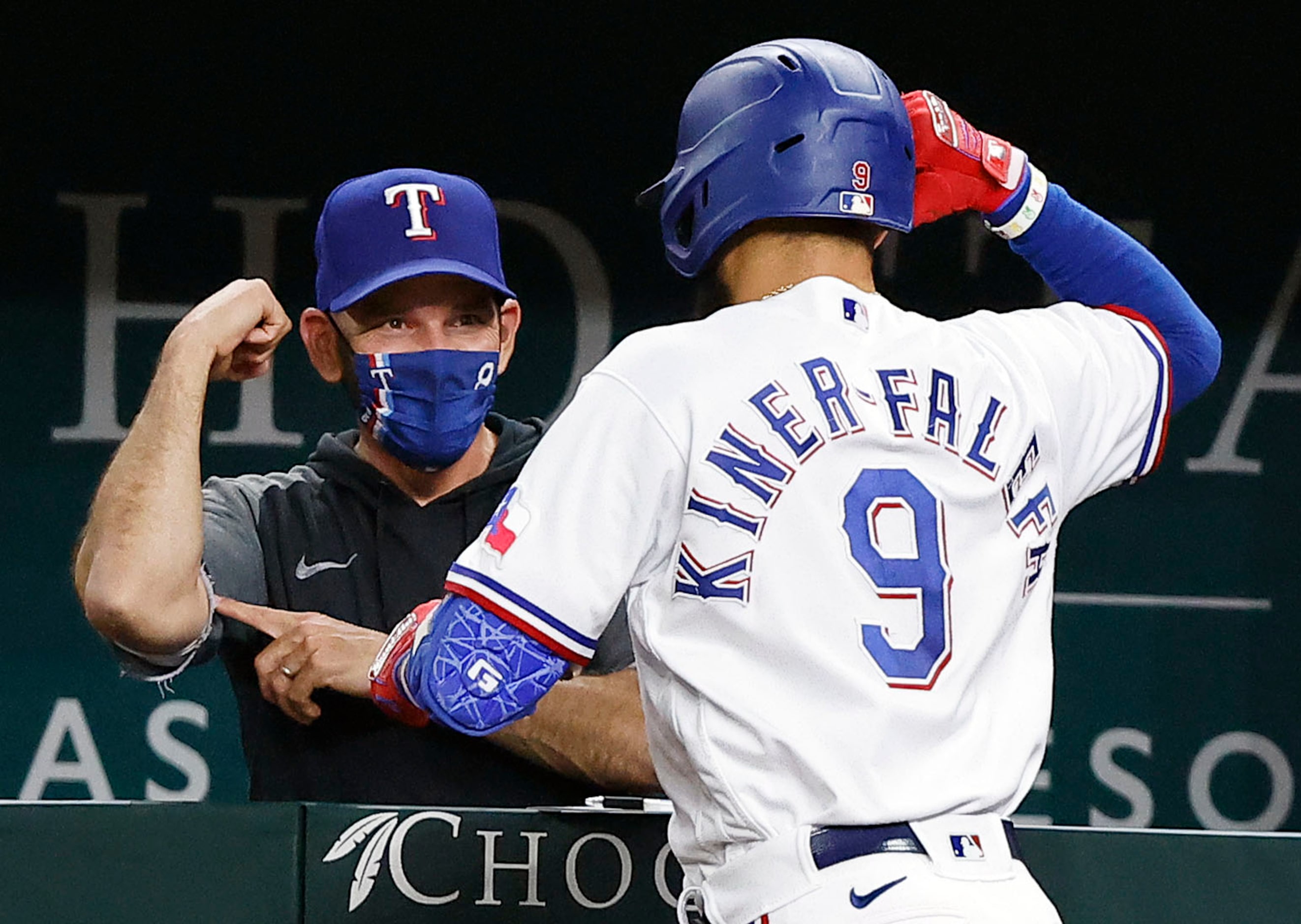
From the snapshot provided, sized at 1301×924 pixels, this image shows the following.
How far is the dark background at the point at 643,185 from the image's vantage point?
12.3 ft

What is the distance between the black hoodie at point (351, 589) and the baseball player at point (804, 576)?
1.72ft

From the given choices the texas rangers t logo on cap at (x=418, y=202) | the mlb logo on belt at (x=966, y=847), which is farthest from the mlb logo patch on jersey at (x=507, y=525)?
the texas rangers t logo on cap at (x=418, y=202)

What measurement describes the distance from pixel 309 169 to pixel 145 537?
1.87 m

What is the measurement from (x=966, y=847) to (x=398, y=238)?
1.13 meters

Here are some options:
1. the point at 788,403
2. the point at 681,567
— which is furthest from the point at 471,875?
the point at 788,403

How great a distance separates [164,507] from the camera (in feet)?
6.70

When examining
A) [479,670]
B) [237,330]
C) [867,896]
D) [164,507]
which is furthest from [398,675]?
[237,330]

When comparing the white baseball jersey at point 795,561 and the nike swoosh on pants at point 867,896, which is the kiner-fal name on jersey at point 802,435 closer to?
the white baseball jersey at point 795,561

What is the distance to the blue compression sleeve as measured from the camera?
1.81 metres

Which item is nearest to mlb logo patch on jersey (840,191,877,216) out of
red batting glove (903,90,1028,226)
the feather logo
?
red batting glove (903,90,1028,226)

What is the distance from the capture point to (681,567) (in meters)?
1.51

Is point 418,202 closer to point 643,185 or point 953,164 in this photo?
point 953,164

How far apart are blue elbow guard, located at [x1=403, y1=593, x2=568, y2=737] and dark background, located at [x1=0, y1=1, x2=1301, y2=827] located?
7.55 feet

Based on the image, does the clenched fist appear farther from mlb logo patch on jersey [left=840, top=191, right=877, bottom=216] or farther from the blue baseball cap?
mlb logo patch on jersey [left=840, top=191, right=877, bottom=216]
